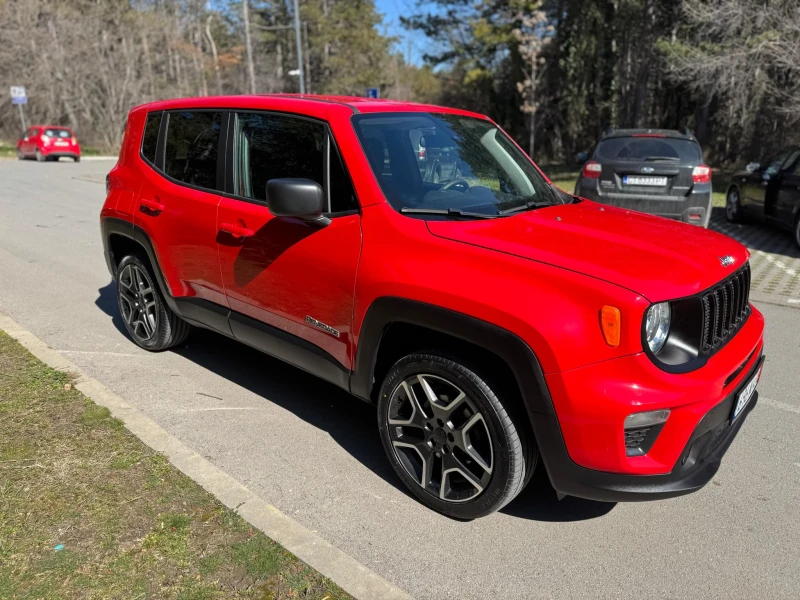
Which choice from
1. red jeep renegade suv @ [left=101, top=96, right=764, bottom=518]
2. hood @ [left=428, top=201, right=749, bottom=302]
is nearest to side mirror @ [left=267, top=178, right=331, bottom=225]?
red jeep renegade suv @ [left=101, top=96, right=764, bottom=518]

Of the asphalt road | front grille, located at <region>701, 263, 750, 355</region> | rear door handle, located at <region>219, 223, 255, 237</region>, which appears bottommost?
the asphalt road

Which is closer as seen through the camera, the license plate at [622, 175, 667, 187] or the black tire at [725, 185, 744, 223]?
the license plate at [622, 175, 667, 187]

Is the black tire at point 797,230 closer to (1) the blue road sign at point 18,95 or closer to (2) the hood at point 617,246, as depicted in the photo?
(2) the hood at point 617,246

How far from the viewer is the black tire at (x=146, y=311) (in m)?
5.00

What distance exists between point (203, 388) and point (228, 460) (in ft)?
3.47

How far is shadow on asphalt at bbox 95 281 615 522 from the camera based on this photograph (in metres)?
3.33

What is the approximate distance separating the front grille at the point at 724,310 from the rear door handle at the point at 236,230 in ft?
7.82

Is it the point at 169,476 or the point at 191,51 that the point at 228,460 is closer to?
the point at 169,476

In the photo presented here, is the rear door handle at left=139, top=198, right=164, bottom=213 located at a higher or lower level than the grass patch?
higher

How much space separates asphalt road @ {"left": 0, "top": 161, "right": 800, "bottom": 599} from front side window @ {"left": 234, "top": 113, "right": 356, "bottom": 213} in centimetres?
141

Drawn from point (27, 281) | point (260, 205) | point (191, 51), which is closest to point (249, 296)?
point (260, 205)

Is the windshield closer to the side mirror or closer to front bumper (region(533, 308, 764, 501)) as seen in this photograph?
the side mirror

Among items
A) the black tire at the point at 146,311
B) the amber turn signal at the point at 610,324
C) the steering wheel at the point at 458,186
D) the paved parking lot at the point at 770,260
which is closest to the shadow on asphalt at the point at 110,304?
the black tire at the point at 146,311

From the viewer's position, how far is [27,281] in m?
7.50
